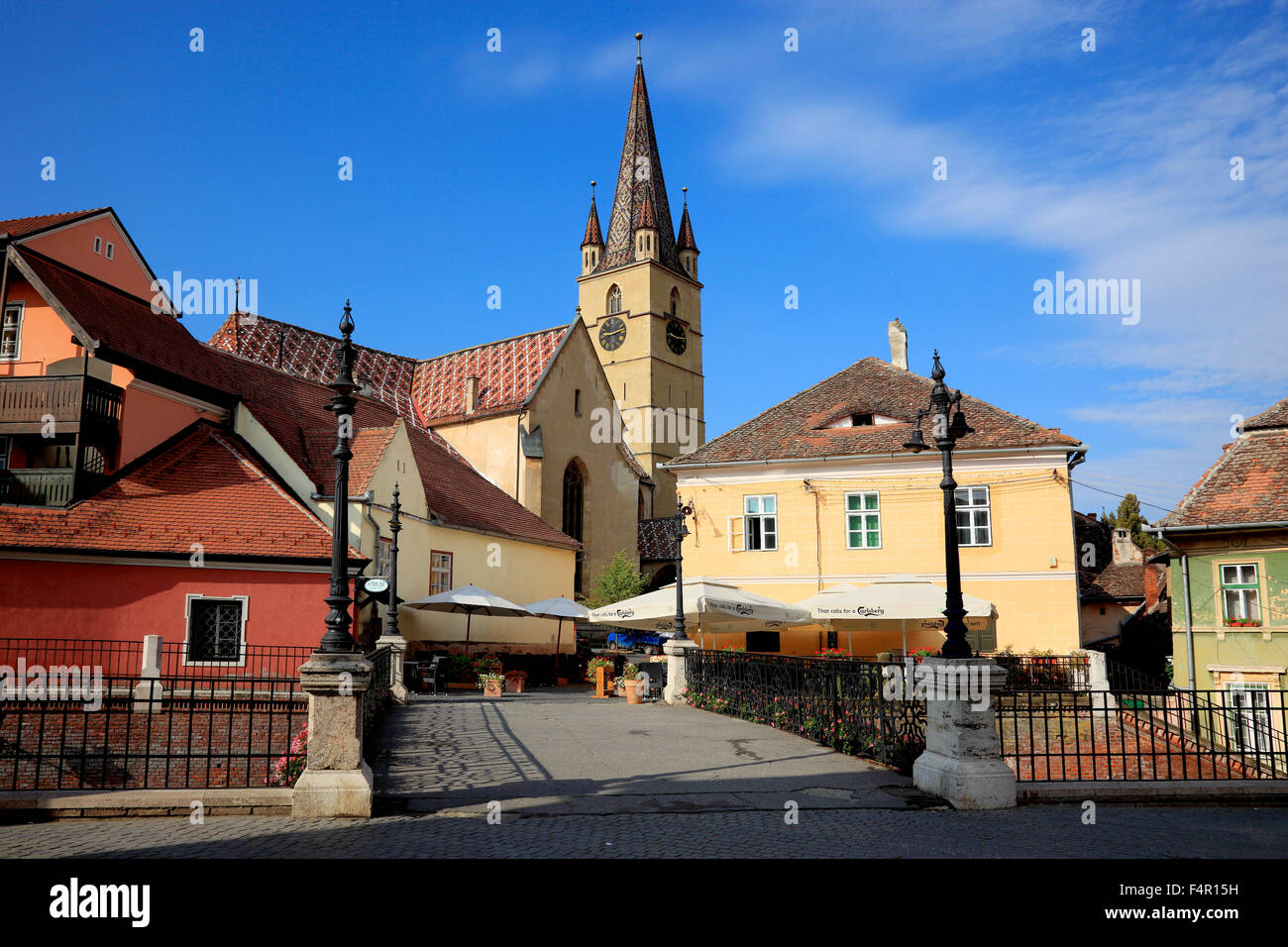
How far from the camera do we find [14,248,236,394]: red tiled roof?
904 inches

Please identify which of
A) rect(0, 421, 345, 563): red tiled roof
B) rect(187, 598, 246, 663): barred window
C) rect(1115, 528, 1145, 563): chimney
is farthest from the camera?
rect(1115, 528, 1145, 563): chimney

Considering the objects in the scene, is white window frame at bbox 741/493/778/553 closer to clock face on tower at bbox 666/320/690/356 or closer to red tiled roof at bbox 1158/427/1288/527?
red tiled roof at bbox 1158/427/1288/527

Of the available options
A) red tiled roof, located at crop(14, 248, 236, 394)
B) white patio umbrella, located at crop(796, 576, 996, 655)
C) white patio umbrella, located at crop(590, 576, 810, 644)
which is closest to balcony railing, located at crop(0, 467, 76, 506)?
red tiled roof, located at crop(14, 248, 236, 394)

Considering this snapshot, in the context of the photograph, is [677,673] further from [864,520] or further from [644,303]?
[644,303]

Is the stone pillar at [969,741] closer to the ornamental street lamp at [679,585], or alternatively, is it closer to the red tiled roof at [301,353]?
the ornamental street lamp at [679,585]

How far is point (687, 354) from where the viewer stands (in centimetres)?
7844

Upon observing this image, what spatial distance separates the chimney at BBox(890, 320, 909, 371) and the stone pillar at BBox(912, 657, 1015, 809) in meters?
26.7

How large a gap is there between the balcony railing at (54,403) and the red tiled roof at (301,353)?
1341cm

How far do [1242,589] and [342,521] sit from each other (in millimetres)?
22872

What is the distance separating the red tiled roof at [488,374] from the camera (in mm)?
44406

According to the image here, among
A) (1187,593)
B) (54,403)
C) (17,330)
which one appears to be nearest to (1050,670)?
(1187,593)

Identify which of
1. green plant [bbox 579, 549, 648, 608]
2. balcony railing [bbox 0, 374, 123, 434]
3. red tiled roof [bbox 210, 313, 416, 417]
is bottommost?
green plant [bbox 579, 549, 648, 608]
